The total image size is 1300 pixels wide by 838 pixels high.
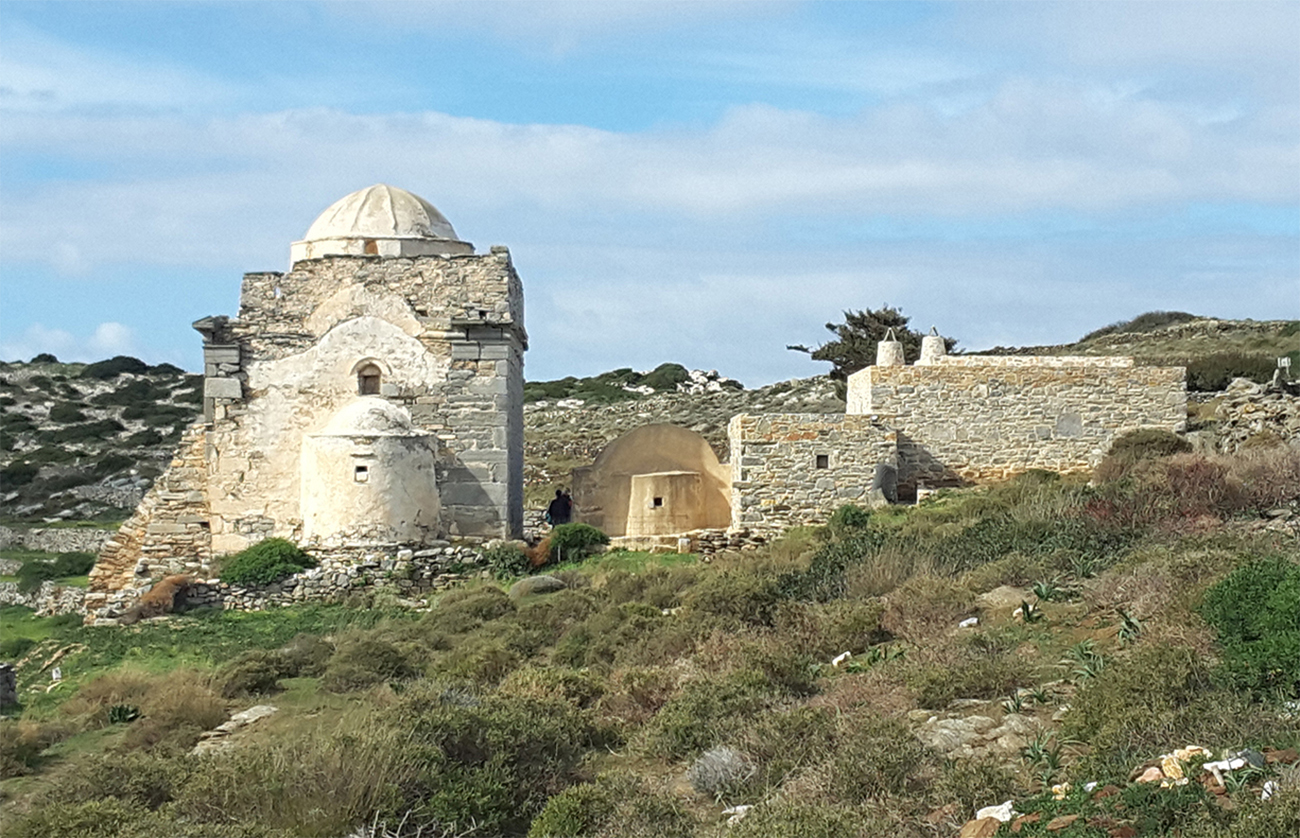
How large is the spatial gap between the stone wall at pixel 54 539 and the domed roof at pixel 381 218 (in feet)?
39.2

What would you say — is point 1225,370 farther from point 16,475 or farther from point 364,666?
point 16,475

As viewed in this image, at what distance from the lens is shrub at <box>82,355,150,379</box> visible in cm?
7419

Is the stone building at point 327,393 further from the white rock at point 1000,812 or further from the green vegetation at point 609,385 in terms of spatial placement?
the green vegetation at point 609,385

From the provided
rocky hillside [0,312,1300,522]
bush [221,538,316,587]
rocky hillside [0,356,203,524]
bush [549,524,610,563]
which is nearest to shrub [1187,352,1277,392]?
rocky hillside [0,312,1300,522]

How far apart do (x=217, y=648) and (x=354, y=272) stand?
8030 mm

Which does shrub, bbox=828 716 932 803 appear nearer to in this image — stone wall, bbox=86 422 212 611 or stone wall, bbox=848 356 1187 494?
stone wall, bbox=86 422 212 611

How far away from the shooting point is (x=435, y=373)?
22.8m

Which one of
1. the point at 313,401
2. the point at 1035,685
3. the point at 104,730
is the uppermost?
the point at 313,401

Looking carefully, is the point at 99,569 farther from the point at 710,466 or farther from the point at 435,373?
the point at 710,466

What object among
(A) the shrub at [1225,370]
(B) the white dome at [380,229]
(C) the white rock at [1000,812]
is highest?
(B) the white dome at [380,229]

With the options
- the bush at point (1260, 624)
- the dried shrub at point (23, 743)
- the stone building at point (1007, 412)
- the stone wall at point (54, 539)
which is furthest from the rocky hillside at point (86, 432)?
the bush at point (1260, 624)

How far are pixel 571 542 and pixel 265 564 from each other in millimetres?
4539

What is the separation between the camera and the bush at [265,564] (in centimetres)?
2030

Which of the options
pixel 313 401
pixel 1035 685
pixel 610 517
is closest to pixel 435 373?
pixel 313 401
